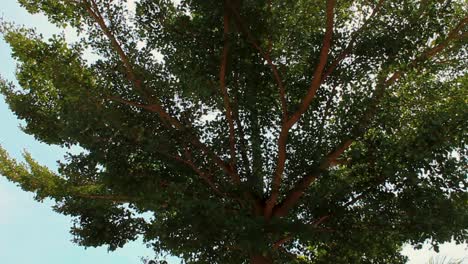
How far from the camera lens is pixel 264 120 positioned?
991cm

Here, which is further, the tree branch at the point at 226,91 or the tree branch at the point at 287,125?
the tree branch at the point at 287,125

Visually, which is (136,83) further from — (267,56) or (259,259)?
(259,259)

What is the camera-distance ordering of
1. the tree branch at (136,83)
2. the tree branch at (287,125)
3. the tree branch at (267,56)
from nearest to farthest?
the tree branch at (267,56) < the tree branch at (287,125) < the tree branch at (136,83)

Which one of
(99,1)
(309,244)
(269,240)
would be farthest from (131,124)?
(309,244)

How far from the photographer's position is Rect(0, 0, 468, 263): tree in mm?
8273

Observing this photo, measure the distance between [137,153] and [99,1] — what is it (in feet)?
9.80

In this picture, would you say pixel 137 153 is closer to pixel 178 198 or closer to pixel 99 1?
pixel 178 198

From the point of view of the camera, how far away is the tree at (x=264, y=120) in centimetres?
827

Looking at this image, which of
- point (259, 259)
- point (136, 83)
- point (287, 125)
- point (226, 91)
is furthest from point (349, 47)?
point (259, 259)

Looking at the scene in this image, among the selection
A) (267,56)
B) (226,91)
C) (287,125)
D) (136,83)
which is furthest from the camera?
(287,125)

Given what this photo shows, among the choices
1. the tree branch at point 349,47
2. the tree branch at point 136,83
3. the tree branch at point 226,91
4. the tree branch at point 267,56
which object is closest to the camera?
the tree branch at point 267,56

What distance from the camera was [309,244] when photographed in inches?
404

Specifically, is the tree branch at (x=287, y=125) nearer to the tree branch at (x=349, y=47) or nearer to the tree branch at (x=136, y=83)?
the tree branch at (x=349, y=47)

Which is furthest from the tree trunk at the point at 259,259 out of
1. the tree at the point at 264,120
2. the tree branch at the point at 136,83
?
the tree branch at the point at 136,83
